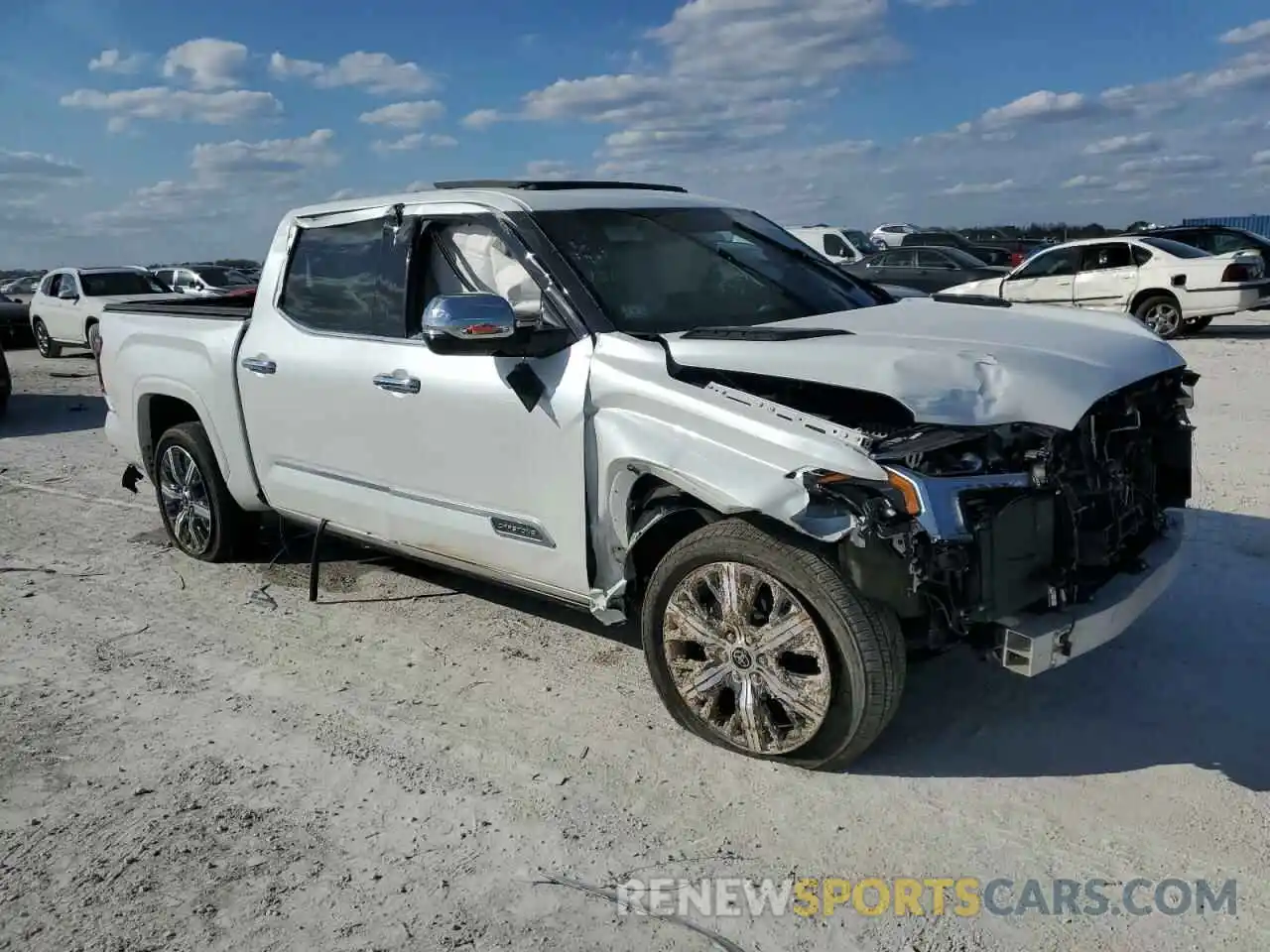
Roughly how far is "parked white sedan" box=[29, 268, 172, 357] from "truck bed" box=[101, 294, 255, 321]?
1149 cm

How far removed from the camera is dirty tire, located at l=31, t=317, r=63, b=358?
18391mm

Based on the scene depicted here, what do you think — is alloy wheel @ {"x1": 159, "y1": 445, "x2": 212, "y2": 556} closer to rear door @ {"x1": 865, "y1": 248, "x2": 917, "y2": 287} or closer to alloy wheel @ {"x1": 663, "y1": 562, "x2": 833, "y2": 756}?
alloy wheel @ {"x1": 663, "y1": 562, "x2": 833, "y2": 756}

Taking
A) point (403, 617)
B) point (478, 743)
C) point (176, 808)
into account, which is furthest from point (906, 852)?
point (403, 617)

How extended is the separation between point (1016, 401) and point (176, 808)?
292 cm

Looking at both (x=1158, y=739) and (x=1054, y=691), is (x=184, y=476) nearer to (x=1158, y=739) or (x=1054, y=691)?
(x=1054, y=691)

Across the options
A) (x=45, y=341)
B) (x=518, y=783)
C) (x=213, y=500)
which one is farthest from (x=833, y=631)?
(x=45, y=341)

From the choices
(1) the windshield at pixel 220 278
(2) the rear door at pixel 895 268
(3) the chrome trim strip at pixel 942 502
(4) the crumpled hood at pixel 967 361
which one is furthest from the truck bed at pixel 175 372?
(1) the windshield at pixel 220 278

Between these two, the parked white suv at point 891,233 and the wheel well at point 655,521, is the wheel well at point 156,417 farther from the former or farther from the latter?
the parked white suv at point 891,233

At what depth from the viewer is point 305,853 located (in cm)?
318

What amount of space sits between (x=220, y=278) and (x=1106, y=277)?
61.9 ft

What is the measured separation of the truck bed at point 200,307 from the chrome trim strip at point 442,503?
95 centimetres

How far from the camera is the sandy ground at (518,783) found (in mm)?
2875

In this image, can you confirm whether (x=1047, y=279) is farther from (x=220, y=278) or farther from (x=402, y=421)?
(x=220, y=278)

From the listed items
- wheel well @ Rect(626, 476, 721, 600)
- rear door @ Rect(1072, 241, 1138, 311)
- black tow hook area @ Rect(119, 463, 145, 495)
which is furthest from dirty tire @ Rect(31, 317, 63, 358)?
wheel well @ Rect(626, 476, 721, 600)
